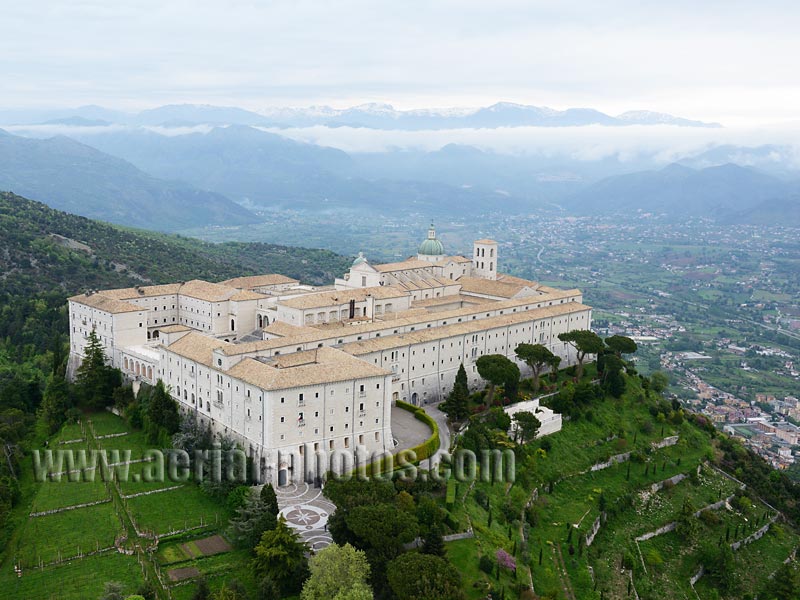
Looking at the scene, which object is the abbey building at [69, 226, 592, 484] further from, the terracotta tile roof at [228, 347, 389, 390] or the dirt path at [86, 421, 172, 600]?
the dirt path at [86, 421, 172, 600]

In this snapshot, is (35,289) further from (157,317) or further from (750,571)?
(750,571)

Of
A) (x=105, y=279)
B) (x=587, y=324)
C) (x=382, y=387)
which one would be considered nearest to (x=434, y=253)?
(x=587, y=324)

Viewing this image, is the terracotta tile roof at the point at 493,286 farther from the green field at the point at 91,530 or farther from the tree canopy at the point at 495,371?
the green field at the point at 91,530

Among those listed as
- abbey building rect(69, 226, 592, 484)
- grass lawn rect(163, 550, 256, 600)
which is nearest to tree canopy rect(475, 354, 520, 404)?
abbey building rect(69, 226, 592, 484)

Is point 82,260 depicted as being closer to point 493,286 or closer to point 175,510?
point 493,286

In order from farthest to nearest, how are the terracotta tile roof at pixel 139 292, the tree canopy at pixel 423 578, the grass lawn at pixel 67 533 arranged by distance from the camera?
the terracotta tile roof at pixel 139 292
the grass lawn at pixel 67 533
the tree canopy at pixel 423 578

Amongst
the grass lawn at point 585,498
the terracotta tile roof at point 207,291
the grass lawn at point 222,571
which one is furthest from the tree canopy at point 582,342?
the grass lawn at point 222,571
